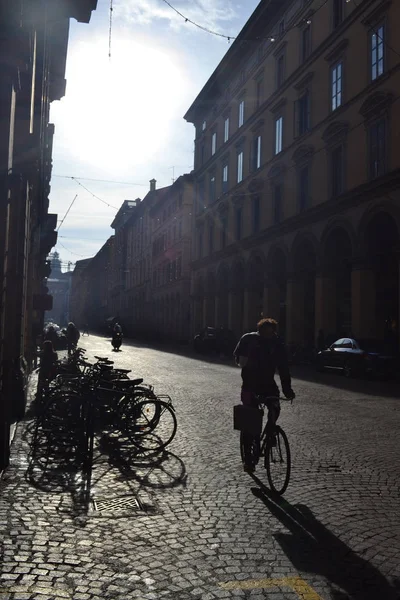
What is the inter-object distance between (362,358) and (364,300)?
5435 mm

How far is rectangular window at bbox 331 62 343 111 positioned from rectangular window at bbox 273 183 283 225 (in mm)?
6666

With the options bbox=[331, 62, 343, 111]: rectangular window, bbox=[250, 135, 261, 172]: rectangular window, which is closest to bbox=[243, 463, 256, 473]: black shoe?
bbox=[331, 62, 343, 111]: rectangular window

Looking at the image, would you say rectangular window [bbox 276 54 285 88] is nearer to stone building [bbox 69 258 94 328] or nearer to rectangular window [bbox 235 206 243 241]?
rectangular window [bbox 235 206 243 241]

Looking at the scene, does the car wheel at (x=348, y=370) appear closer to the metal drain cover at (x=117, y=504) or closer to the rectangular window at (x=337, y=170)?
the rectangular window at (x=337, y=170)

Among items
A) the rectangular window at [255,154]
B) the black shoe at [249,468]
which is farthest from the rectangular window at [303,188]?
the black shoe at [249,468]

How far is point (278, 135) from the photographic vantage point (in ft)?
117

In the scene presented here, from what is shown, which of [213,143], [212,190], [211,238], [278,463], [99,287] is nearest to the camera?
[278,463]

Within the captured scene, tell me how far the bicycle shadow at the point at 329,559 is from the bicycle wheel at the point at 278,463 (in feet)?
1.66

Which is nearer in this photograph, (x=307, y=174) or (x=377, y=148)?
(x=377, y=148)

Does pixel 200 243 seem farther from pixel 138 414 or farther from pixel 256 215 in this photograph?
pixel 138 414

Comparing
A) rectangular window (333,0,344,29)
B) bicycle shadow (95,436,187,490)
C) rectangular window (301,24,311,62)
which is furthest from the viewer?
rectangular window (301,24,311,62)

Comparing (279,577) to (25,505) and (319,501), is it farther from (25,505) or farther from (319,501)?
(25,505)

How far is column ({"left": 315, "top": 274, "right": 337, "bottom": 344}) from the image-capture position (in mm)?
29031

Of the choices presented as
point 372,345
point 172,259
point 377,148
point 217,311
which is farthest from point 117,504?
point 172,259
